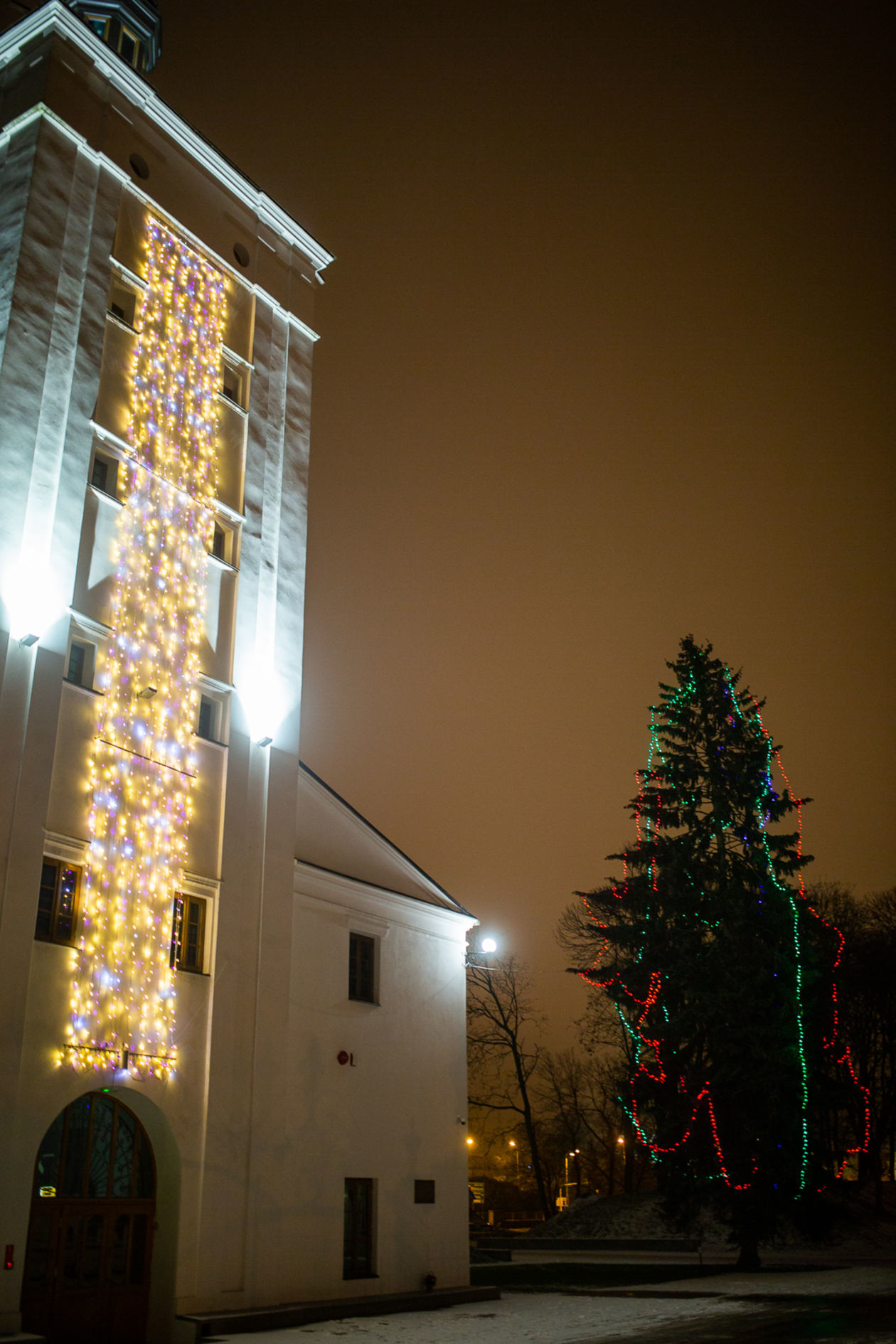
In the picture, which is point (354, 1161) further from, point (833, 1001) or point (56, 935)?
point (833, 1001)

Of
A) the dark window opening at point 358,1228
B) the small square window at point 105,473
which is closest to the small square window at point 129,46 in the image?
the small square window at point 105,473

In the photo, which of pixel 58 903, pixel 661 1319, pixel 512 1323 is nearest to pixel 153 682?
pixel 58 903

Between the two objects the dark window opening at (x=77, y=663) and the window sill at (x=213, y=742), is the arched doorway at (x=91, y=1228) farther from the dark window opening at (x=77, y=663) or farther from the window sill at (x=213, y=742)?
the dark window opening at (x=77, y=663)

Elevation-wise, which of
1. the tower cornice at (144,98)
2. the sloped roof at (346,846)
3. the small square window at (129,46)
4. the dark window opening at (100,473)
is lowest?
the sloped roof at (346,846)

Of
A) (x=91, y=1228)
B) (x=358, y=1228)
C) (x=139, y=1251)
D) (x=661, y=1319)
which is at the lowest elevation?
(x=661, y=1319)

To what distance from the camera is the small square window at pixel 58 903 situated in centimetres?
1421

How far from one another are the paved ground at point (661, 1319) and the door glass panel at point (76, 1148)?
287 cm

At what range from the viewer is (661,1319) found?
593 inches

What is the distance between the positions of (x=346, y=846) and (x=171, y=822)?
5.77 meters

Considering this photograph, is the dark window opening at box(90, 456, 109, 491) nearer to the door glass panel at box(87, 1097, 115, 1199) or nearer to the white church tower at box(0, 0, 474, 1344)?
the white church tower at box(0, 0, 474, 1344)

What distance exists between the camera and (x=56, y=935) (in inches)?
562

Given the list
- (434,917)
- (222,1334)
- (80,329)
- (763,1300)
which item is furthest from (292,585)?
(763,1300)

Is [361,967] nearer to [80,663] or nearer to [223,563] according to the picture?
[223,563]

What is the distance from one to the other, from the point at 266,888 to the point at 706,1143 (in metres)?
12.6
